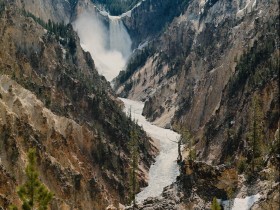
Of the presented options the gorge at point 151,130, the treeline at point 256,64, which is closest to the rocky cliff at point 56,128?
the gorge at point 151,130

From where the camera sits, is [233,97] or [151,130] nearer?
[233,97]

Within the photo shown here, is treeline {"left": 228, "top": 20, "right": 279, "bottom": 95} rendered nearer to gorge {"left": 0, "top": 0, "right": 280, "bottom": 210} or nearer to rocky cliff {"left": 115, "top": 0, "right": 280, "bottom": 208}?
rocky cliff {"left": 115, "top": 0, "right": 280, "bottom": 208}

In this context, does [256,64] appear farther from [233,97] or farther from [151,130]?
[151,130]

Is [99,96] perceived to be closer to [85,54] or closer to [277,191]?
[85,54]

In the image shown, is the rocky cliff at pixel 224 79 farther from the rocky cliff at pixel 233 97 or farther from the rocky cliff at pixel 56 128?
the rocky cliff at pixel 56 128

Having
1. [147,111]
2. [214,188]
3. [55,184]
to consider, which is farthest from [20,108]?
[147,111]

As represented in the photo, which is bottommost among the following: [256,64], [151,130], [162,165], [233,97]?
[162,165]

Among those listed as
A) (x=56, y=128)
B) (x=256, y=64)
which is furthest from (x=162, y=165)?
(x=56, y=128)
